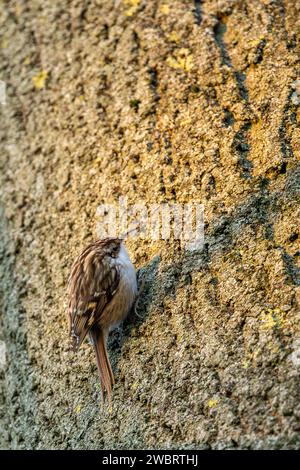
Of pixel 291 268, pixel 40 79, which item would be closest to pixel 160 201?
pixel 291 268

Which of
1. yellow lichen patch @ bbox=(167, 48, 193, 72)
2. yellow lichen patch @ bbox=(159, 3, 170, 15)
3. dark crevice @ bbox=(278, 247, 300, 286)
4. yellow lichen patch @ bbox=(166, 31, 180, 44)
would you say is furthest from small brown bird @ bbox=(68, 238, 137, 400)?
yellow lichen patch @ bbox=(159, 3, 170, 15)

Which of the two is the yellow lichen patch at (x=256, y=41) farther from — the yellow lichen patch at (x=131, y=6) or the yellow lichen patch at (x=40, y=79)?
the yellow lichen patch at (x=40, y=79)

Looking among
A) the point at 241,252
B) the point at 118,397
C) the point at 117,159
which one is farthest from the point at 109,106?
the point at 118,397

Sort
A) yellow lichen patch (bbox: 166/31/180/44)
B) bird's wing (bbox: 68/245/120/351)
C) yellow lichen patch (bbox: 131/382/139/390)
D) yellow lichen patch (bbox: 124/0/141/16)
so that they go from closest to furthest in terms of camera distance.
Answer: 1. yellow lichen patch (bbox: 131/382/139/390)
2. bird's wing (bbox: 68/245/120/351)
3. yellow lichen patch (bbox: 166/31/180/44)
4. yellow lichen patch (bbox: 124/0/141/16)

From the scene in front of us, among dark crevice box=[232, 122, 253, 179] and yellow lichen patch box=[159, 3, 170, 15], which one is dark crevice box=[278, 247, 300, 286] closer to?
dark crevice box=[232, 122, 253, 179]

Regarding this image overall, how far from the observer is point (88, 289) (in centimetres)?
256

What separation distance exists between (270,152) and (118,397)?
2.85 ft

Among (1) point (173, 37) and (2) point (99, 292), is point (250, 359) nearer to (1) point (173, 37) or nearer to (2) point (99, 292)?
(2) point (99, 292)

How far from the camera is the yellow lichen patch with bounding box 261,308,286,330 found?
200 cm

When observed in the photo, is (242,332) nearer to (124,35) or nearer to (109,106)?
(109,106)

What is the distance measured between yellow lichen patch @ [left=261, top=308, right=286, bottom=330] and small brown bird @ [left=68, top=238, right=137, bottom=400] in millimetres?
542

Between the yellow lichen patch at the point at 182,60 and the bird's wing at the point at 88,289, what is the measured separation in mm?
712

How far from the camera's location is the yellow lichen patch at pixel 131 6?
2908 mm

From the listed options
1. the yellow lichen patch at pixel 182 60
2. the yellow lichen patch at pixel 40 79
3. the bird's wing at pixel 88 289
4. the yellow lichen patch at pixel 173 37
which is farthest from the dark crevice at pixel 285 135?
the yellow lichen patch at pixel 40 79
